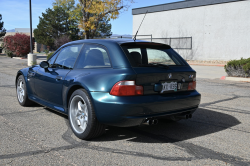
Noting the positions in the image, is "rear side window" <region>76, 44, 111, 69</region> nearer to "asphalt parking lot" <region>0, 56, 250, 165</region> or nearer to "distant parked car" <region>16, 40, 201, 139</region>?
"distant parked car" <region>16, 40, 201, 139</region>

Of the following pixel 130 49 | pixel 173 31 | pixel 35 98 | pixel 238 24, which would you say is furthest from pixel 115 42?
pixel 173 31

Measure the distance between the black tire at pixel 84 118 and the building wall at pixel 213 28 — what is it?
73.3 ft

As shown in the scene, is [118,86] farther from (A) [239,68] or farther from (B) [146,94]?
(A) [239,68]

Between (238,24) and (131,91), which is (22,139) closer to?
(131,91)

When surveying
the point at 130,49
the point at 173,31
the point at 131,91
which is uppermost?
the point at 173,31

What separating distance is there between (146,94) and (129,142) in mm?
785

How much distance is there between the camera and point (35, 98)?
567 centimetres

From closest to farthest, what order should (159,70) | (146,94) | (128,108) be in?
(128,108)
(146,94)
(159,70)

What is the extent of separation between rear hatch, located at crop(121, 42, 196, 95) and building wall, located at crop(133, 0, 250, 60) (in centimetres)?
2122

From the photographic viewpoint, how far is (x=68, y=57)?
4.91m

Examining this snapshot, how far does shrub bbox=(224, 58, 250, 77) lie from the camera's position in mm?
12474

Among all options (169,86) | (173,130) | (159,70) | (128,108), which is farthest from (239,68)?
(128,108)

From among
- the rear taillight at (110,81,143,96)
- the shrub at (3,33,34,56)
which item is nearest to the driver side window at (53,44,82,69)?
the rear taillight at (110,81,143,96)

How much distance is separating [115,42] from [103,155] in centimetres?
175
